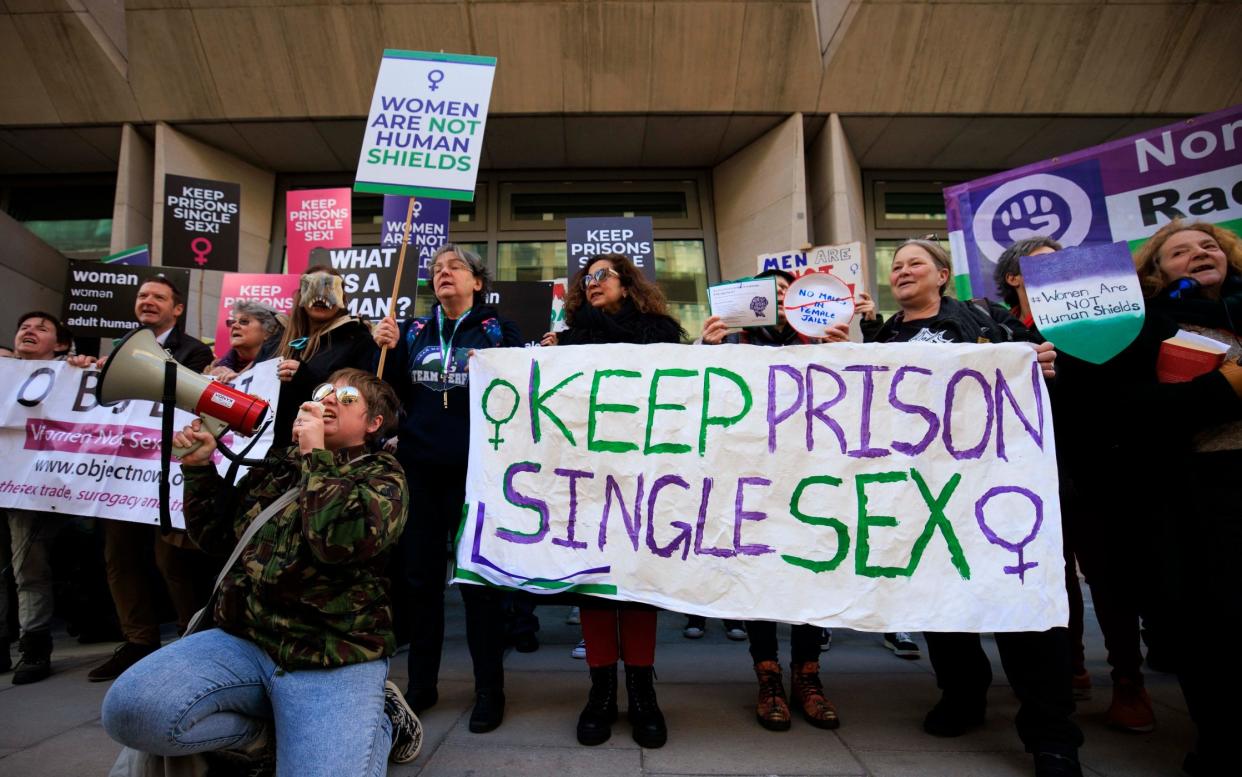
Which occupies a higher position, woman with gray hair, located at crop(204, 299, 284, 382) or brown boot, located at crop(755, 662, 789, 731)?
woman with gray hair, located at crop(204, 299, 284, 382)

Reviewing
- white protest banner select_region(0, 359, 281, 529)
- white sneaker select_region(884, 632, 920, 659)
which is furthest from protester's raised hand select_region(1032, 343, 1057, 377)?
white protest banner select_region(0, 359, 281, 529)

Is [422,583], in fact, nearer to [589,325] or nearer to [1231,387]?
[589,325]

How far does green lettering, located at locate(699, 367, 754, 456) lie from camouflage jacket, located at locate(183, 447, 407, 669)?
3.75 feet

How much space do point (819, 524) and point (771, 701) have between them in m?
0.75

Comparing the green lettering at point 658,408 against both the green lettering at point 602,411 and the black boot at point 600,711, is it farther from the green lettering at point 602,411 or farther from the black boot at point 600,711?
the black boot at point 600,711

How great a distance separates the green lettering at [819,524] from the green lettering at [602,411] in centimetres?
65

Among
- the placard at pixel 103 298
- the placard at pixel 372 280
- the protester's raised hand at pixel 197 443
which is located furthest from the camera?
the placard at pixel 372 280

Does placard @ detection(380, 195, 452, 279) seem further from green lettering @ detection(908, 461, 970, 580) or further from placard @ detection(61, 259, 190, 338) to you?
green lettering @ detection(908, 461, 970, 580)

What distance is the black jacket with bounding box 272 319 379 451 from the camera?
117 inches

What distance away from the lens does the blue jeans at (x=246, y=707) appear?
1.64m

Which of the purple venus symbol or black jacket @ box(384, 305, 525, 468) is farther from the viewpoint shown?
black jacket @ box(384, 305, 525, 468)

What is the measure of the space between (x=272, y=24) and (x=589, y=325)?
7.43m

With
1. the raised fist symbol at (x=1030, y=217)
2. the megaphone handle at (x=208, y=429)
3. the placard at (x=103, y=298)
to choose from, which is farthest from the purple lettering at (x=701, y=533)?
the placard at (x=103, y=298)

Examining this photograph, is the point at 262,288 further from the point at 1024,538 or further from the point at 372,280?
the point at 1024,538
